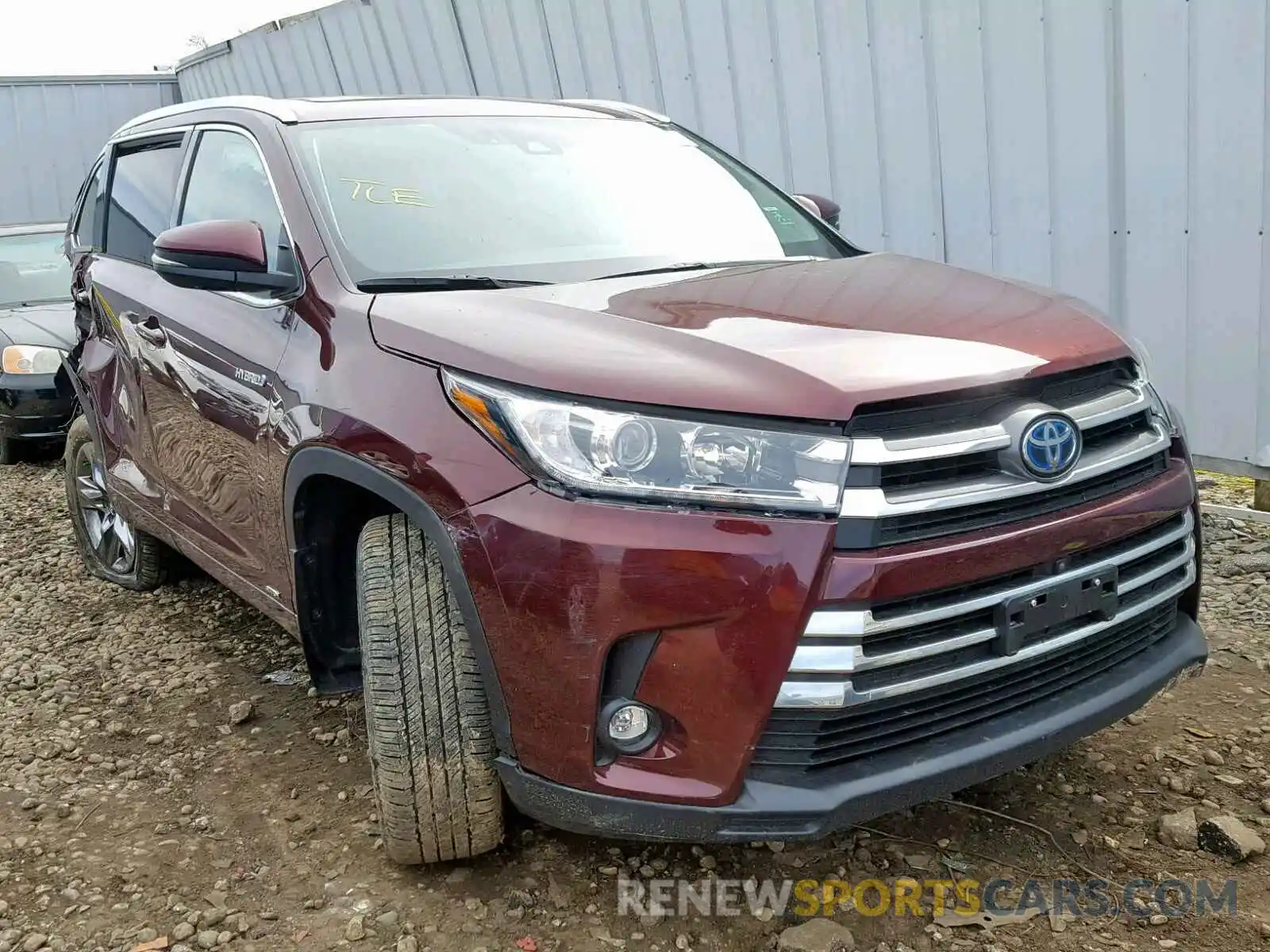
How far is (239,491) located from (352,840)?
902mm

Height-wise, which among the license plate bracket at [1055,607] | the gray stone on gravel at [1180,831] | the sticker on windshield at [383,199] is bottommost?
the gray stone on gravel at [1180,831]

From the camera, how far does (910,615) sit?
1837 millimetres

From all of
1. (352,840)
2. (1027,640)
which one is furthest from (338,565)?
(1027,640)

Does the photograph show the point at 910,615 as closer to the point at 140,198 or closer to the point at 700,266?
the point at 700,266

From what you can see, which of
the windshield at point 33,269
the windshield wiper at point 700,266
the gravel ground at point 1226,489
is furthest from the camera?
the windshield at point 33,269

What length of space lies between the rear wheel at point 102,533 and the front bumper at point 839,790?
264 centimetres

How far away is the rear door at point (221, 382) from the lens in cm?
261

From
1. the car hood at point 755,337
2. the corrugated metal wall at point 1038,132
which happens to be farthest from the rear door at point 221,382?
the corrugated metal wall at point 1038,132

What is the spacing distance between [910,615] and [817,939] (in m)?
0.70

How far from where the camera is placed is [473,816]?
7.09 feet

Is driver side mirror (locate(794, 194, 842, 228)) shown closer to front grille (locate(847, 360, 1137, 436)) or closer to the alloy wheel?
front grille (locate(847, 360, 1137, 436))

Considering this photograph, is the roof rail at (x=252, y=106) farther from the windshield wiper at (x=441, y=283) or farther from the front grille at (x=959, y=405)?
the front grille at (x=959, y=405)

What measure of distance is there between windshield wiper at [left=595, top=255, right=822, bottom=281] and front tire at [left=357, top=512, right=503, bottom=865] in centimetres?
81

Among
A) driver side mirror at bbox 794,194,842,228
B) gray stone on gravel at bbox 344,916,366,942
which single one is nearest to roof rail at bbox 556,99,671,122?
driver side mirror at bbox 794,194,842,228
